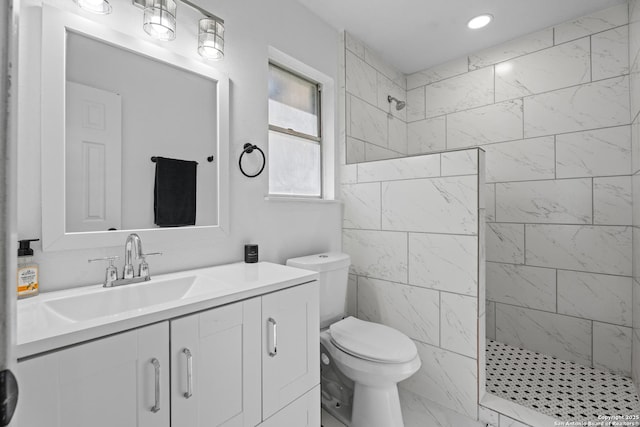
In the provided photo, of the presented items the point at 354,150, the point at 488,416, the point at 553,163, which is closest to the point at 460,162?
the point at 354,150

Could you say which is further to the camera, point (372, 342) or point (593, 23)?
point (593, 23)

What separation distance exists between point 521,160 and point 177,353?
8.79ft

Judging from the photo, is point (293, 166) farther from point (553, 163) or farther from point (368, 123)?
point (553, 163)

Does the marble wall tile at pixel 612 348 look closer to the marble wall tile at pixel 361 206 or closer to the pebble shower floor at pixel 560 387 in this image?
the pebble shower floor at pixel 560 387

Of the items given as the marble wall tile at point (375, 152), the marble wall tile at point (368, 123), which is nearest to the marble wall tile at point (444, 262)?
the marble wall tile at point (375, 152)

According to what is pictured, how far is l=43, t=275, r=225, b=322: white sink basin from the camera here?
1056 mm

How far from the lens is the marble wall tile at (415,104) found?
3.09m

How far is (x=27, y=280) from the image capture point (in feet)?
3.42

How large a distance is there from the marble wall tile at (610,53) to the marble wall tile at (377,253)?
5.88 ft

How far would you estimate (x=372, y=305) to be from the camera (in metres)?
2.26

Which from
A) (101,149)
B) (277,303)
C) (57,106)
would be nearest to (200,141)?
(101,149)

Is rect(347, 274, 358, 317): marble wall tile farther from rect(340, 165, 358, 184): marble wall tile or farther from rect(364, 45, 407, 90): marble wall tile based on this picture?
rect(364, 45, 407, 90): marble wall tile

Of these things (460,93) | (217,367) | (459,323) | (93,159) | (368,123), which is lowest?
(459,323)

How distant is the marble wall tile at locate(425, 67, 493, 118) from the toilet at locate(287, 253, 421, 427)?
1.85 meters
